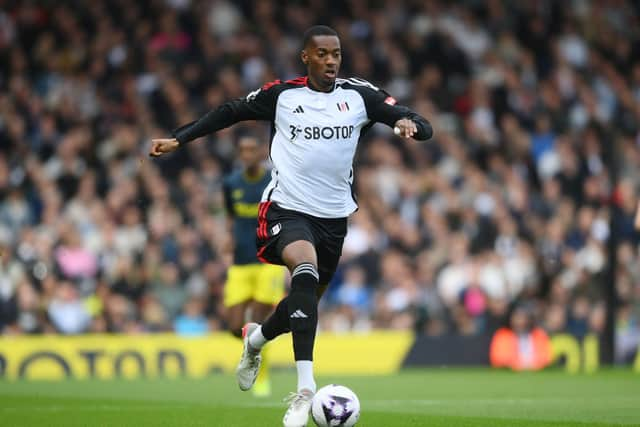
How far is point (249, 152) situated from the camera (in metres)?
13.9

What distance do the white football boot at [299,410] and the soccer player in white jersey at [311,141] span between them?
35.3 inches

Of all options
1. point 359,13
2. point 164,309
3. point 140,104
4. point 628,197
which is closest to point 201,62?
point 140,104

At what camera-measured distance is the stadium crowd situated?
18.8m

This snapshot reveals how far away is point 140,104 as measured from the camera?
2167cm

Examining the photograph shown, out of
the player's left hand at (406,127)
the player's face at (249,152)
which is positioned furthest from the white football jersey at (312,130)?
the player's face at (249,152)

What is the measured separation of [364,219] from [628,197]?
4023mm

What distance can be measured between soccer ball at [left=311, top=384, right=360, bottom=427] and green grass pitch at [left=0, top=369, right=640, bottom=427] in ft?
3.97

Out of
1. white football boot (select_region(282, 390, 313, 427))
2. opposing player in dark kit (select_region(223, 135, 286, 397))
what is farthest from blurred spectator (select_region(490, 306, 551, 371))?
white football boot (select_region(282, 390, 313, 427))

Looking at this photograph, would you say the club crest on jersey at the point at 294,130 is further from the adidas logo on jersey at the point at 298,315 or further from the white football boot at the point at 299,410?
the white football boot at the point at 299,410

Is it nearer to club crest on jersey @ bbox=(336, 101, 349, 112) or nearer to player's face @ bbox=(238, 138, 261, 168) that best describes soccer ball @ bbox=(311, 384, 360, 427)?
club crest on jersey @ bbox=(336, 101, 349, 112)

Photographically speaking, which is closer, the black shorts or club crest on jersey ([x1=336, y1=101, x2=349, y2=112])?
the black shorts

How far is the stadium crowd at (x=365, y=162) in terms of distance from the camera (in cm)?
1875

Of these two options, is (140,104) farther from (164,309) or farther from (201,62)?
(164,309)

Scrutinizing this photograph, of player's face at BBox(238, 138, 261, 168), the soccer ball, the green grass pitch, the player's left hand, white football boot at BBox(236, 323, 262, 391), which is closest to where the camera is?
the soccer ball
